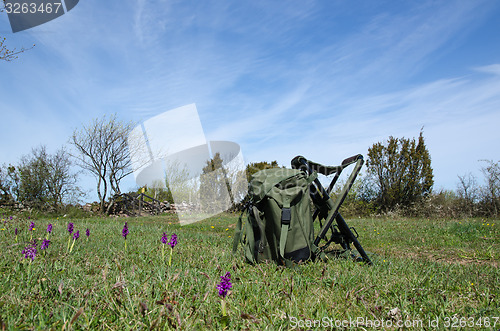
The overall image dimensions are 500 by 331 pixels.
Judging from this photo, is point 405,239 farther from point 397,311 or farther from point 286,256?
point 397,311

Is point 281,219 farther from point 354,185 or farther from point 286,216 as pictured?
point 354,185

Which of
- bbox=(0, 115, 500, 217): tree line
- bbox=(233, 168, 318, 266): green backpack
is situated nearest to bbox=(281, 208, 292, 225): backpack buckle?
bbox=(233, 168, 318, 266): green backpack

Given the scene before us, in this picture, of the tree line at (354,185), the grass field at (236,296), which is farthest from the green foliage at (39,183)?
the grass field at (236,296)

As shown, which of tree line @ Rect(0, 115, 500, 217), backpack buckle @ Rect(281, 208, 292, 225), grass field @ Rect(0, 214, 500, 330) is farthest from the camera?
tree line @ Rect(0, 115, 500, 217)

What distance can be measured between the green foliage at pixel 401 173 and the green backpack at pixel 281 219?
13.2 m

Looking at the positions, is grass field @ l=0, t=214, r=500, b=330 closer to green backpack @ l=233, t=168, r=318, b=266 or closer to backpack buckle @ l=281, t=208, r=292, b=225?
green backpack @ l=233, t=168, r=318, b=266

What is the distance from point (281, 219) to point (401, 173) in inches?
544

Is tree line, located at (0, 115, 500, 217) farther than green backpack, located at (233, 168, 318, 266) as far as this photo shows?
Yes

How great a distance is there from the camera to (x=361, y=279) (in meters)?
2.97

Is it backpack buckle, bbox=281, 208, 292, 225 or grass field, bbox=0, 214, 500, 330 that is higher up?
backpack buckle, bbox=281, 208, 292, 225

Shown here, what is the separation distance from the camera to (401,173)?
1520 centimetres

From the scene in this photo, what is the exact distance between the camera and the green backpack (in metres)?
3.30

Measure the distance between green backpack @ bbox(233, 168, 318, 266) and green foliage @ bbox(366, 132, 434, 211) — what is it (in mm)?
13177

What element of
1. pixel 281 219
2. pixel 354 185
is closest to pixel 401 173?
pixel 354 185
